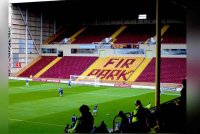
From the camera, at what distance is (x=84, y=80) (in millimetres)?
36094

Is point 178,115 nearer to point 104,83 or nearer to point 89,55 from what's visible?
point 104,83

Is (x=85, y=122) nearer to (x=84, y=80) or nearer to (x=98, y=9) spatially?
(x=84, y=80)

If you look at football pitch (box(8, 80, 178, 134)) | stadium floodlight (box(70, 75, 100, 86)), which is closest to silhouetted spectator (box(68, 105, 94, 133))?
football pitch (box(8, 80, 178, 134))

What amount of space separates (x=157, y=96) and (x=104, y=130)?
2564 mm

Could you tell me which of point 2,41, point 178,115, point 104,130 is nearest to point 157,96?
point 178,115

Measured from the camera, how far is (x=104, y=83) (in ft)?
113

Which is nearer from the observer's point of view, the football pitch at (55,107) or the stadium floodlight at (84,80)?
the football pitch at (55,107)

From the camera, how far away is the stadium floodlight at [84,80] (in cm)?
3498

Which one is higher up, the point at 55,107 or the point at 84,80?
the point at 84,80

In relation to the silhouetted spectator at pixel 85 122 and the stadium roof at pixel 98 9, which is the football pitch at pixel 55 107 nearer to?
the silhouetted spectator at pixel 85 122

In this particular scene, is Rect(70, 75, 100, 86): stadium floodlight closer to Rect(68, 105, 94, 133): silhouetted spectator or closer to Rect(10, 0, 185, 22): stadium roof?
Rect(10, 0, 185, 22): stadium roof

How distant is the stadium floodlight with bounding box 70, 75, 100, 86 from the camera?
115ft

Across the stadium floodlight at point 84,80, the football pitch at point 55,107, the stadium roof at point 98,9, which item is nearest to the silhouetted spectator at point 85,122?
the football pitch at point 55,107

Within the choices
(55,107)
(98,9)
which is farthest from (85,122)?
(98,9)
